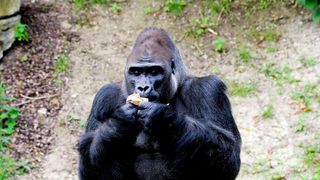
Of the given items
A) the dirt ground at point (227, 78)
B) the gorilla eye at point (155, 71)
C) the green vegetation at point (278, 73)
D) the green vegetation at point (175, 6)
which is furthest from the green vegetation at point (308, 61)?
the gorilla eye at point (155, 71)

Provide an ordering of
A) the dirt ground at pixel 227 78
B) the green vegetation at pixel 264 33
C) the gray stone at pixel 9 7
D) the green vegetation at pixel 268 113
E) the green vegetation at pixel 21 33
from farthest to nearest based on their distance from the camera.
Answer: the green vegetation at pixel 264 33 → the green vegetation at pixel 21 33 → the gray stone at pixel 9 7 → the green vegetation at pixel 268 113 → the dirt ground at pixel 227 78

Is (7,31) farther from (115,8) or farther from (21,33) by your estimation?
(115,8)

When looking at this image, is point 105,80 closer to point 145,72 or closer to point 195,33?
point 195,33

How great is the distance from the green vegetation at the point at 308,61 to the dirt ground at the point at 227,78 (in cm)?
5

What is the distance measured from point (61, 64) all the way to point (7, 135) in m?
1.24

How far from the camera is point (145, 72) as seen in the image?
5.10m

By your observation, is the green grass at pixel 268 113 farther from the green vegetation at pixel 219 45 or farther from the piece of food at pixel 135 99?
the piece of food at pixel 135 99

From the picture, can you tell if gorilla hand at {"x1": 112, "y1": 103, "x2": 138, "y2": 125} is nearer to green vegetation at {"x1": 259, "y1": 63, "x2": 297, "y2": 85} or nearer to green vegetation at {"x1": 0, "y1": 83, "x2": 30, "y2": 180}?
green vegetation at {"x1": 0, "y1": 83, "x2": 30, "y2": 180}

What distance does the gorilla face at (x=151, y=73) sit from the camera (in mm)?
4980

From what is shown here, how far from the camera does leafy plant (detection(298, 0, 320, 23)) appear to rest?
330 inches

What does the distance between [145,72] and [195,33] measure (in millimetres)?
3746

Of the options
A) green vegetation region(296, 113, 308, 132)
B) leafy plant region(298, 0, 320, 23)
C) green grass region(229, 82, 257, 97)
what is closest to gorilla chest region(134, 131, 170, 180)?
green vegetation region(296, 113, 308, 132)

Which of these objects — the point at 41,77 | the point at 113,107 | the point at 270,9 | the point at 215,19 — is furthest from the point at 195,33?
the point at 113,107

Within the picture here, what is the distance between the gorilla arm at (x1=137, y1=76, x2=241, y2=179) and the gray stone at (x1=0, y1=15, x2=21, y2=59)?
11.3 ft
